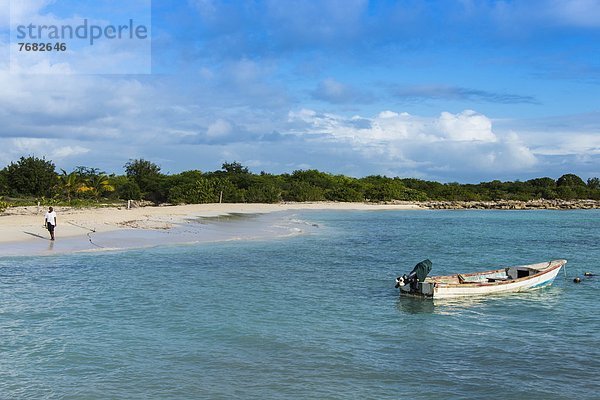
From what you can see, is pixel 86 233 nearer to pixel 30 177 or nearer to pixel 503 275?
pixel 503 275

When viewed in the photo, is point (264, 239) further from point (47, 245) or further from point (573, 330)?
point (573, 330)

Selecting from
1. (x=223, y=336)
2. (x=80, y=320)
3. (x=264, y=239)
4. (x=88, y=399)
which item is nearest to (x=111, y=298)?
(x=80, y=320)

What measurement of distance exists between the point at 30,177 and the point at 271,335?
53817mm

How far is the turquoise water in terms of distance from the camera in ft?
31.0

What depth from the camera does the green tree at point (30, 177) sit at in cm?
5828

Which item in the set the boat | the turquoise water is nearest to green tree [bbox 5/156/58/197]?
the turquoise water

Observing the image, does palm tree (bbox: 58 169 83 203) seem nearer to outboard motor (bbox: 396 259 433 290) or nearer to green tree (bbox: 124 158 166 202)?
green tree (bbox: 124 158 166 202)

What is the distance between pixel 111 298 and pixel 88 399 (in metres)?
7.67

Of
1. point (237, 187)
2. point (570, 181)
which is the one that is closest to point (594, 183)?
point (570, 181)

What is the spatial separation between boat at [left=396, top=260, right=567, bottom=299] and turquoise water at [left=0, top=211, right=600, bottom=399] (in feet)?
1.26

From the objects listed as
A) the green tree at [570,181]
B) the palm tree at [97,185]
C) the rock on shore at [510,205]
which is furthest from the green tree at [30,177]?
the green tree at [570,181]

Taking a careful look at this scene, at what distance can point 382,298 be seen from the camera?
1742 centimetres

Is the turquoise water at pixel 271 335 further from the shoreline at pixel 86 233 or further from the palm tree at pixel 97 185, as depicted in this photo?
the palm tree at pixel 97 185

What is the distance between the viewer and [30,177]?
5828cm
